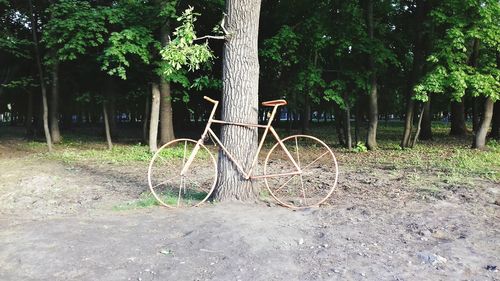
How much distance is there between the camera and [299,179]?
8844 millimetres

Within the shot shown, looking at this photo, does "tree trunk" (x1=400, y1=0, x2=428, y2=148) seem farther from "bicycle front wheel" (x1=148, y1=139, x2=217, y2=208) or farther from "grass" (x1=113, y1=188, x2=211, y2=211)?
"grass" (x1=113, y1=188, x2=211, y2=211)

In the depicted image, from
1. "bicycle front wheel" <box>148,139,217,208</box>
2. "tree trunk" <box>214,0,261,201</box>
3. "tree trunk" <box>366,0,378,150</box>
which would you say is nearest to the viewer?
"tree trunk" <box>214,0,261,201</box>

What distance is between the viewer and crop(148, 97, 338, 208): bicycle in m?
6.55

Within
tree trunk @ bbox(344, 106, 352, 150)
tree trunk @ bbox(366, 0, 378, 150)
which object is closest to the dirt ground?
tree trunk @ bbox(366, 0, 378, 150)

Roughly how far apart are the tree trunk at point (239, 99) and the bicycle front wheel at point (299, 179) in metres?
0.36

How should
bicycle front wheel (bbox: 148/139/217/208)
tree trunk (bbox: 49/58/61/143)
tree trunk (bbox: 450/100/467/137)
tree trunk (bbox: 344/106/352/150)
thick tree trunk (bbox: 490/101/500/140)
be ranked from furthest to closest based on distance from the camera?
tree trunk (bbox: 450/100/467/137) < thick tree trunk (bbox: 490/101/500/140) < tree trunk (bbox: 49/58/61/143) < tree trunk (bbox: 344/106/352/150) < bicycle front wheel (bbox: 148/139/217/208)

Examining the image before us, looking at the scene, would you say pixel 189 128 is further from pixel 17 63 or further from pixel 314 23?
pixel 314 23

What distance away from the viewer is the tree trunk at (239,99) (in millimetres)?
6535

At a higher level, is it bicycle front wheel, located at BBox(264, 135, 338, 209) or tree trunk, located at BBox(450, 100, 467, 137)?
tree trunk, located at BBox(450, 100, 467, 137)

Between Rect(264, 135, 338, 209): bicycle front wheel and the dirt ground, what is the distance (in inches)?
13.7

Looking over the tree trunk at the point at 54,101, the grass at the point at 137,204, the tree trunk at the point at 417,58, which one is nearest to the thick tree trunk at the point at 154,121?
the tree trunk at the point at 54,101

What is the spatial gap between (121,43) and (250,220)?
9.67 m

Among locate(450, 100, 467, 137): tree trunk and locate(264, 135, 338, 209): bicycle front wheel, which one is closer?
locate(264, 135, 338, 209): bicycle front wheel

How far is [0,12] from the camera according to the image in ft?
59.1
